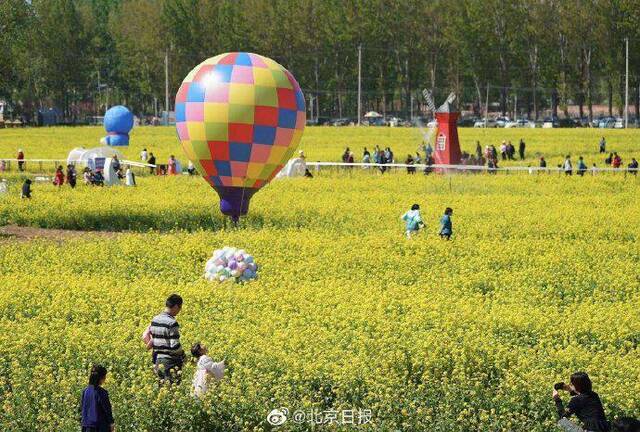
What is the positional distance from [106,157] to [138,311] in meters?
33.1

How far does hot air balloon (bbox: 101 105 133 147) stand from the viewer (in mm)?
72938

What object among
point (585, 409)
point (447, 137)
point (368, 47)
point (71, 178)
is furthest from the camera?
point (368, 47)

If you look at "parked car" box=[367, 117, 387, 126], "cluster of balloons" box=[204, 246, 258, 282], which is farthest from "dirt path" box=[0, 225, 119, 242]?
"parked car" box=[367, 117, 387, 126]

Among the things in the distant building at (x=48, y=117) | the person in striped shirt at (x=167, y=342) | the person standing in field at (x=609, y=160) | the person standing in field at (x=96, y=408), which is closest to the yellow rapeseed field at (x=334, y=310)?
the person in striped shirt at (x=167, y=342)

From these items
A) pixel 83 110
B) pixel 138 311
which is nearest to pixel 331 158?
pixel 138 311

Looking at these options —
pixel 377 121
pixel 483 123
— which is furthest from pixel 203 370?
pixel 377 121

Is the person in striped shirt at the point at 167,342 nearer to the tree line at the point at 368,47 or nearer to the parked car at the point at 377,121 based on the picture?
the tree line at the point at 368,47

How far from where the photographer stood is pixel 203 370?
15250 millimetres

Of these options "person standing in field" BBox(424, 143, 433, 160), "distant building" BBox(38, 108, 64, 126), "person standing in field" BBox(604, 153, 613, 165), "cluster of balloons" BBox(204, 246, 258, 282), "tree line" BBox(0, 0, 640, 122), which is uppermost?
"tree line" BBox(0, 0, 640, 122)

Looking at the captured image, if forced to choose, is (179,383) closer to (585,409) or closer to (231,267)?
(585,409)

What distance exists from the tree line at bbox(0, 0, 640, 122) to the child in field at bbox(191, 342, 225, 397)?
302 feet

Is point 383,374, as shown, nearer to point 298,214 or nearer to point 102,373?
→ point 102,373

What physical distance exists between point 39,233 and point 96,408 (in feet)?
77.7

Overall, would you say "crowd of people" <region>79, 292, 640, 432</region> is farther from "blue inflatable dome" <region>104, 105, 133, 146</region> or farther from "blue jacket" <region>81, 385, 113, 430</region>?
"blue inflatable dome" <region>104, 105, 133, 146</region>
